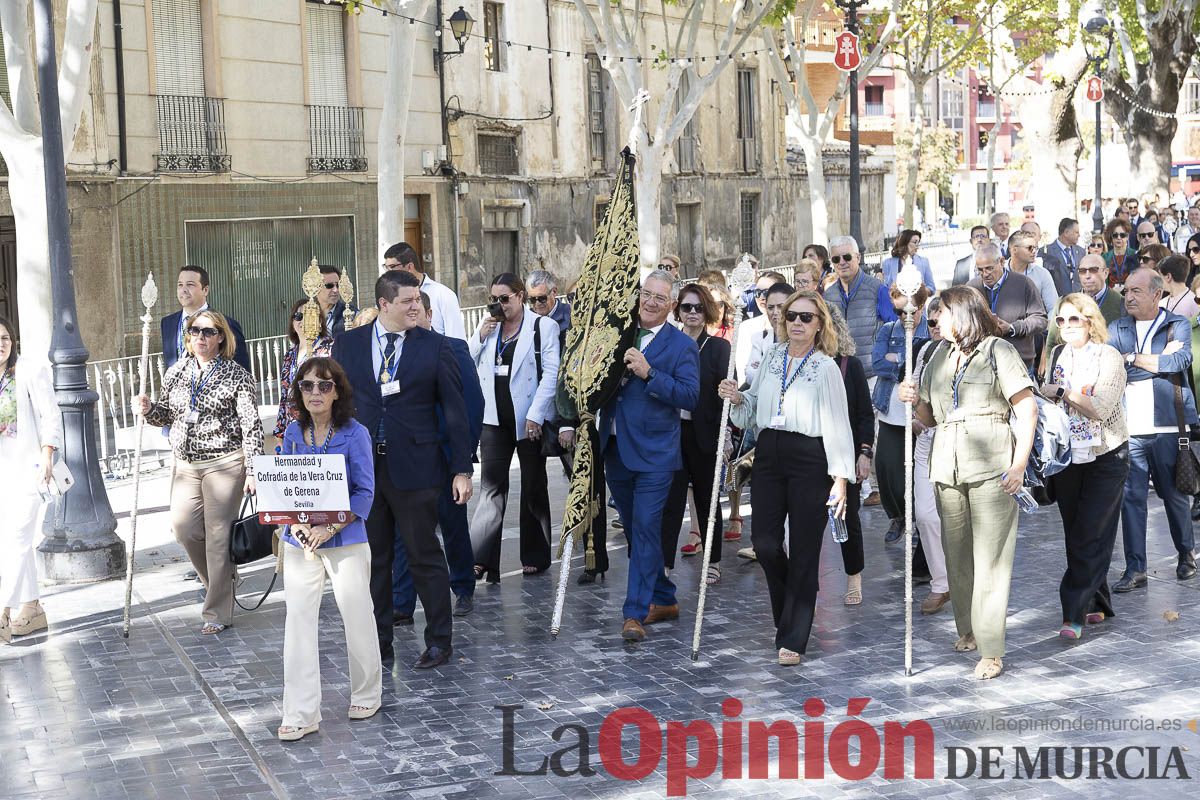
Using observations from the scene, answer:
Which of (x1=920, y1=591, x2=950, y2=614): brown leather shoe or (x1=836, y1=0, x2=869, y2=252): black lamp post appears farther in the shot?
(x1=836, y1=0, x2=869, y2=252): black lamp post

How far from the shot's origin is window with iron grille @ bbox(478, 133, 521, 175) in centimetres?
2945

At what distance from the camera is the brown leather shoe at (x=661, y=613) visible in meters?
8.43

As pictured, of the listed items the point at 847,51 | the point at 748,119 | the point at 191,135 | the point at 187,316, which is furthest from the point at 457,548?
the point at 748,119

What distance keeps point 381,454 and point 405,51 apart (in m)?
11.1

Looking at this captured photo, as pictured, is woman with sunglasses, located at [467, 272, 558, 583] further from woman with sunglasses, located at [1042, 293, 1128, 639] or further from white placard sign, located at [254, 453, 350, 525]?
woman with sunglasses, located at [1042, 293, 1128, 639]

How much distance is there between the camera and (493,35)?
29812mm

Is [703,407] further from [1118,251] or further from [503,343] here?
[1118,251]

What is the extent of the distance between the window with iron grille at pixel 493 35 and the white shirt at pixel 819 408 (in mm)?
22902

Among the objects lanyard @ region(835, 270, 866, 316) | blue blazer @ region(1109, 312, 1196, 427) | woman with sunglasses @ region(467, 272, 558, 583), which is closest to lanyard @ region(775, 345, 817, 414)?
woman with sunglasses @ region(467, 272, 558, 583)

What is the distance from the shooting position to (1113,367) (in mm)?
8102

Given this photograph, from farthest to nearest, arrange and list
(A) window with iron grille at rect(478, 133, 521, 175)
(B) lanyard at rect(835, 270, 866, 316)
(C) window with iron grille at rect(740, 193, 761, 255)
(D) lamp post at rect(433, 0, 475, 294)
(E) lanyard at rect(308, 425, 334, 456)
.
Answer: (C) window with iron grille at rect(740, 193, 761, 255) → (A) window with iron grille at rect(478, 133, 521, 175) → (D) lamp post at rect(433, 0, 475, 294) → (B) lanyard at rect(835, 270, 866, 316) → (E) lanyard at rect(308, 425, 334, 456)

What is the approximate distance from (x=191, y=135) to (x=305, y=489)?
1665cm

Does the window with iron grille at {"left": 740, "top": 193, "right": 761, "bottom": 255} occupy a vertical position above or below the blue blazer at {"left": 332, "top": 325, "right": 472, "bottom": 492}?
above

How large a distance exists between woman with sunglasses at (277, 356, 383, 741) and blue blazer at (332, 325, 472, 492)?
2.28 feet
